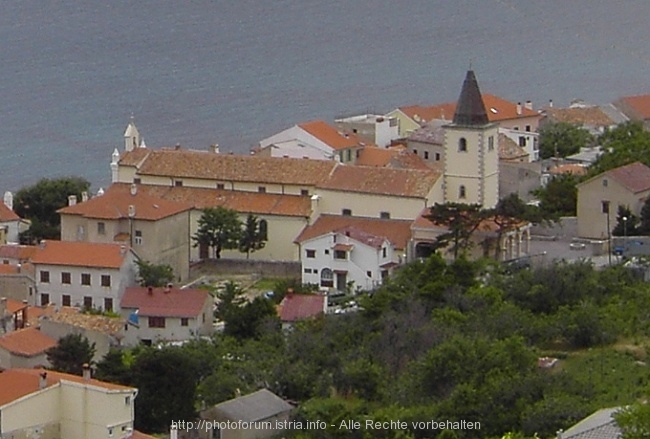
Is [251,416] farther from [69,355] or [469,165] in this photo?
[469,165]

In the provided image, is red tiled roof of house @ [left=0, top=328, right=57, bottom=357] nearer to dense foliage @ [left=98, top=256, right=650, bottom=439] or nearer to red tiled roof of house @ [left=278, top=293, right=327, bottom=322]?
dense foliage @ [left=98, top=256, right=650, bottom=439]

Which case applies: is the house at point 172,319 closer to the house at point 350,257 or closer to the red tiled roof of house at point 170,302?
the red tiled roof of house at point 170,302

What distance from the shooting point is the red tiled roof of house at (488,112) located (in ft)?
132

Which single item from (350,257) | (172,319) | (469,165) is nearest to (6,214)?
Answer: (350,257)

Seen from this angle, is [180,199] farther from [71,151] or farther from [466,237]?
[71,151]

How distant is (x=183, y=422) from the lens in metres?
20.9

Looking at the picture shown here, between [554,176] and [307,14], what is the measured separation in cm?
4467

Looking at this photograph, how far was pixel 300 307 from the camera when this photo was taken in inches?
1062

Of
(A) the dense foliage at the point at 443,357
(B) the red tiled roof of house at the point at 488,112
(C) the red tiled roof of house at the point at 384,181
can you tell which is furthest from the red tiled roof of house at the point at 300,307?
(B) the red tiled roof of house at the point at 488,112

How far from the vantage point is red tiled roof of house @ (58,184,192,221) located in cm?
3127

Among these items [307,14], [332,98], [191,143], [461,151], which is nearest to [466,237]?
[461,151]

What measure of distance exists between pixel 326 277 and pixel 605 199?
4.54 meters

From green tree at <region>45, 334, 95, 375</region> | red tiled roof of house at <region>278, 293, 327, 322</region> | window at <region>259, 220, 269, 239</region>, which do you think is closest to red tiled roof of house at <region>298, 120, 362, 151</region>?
window at <region>259, 220, 269, 239</region>

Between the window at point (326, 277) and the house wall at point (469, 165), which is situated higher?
the house wall at point (469, 165)
